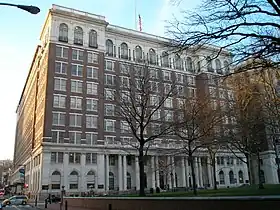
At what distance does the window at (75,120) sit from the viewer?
72.4 meters

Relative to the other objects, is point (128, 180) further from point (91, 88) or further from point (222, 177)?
point (222, 177)

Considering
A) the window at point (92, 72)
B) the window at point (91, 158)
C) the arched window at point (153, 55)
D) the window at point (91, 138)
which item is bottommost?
the window at point (91, 158)

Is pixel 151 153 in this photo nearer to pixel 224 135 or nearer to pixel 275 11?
pixel 224 135

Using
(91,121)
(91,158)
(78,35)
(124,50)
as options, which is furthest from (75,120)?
(124,50)

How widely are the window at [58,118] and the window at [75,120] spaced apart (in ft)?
5.87

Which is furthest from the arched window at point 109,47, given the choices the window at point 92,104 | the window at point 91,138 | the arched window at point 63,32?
the window at point 91,138

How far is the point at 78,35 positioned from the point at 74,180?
3398cm

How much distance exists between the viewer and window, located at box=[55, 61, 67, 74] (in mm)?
74000

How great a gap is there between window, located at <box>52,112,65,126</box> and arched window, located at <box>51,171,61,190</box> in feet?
34.4

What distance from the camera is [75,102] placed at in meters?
73.8

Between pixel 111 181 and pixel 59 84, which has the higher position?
pixel 59 84

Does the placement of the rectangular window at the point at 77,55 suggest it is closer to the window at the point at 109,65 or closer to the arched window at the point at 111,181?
the window at the point at 109,65

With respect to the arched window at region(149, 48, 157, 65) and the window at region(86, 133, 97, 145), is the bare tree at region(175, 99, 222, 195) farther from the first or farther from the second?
the arched window at region(149, 48, 157, 65)

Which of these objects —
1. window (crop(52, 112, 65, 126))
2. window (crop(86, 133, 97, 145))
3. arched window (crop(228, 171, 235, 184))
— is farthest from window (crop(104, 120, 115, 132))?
arched window (crop(228, 171, 235, 184))
